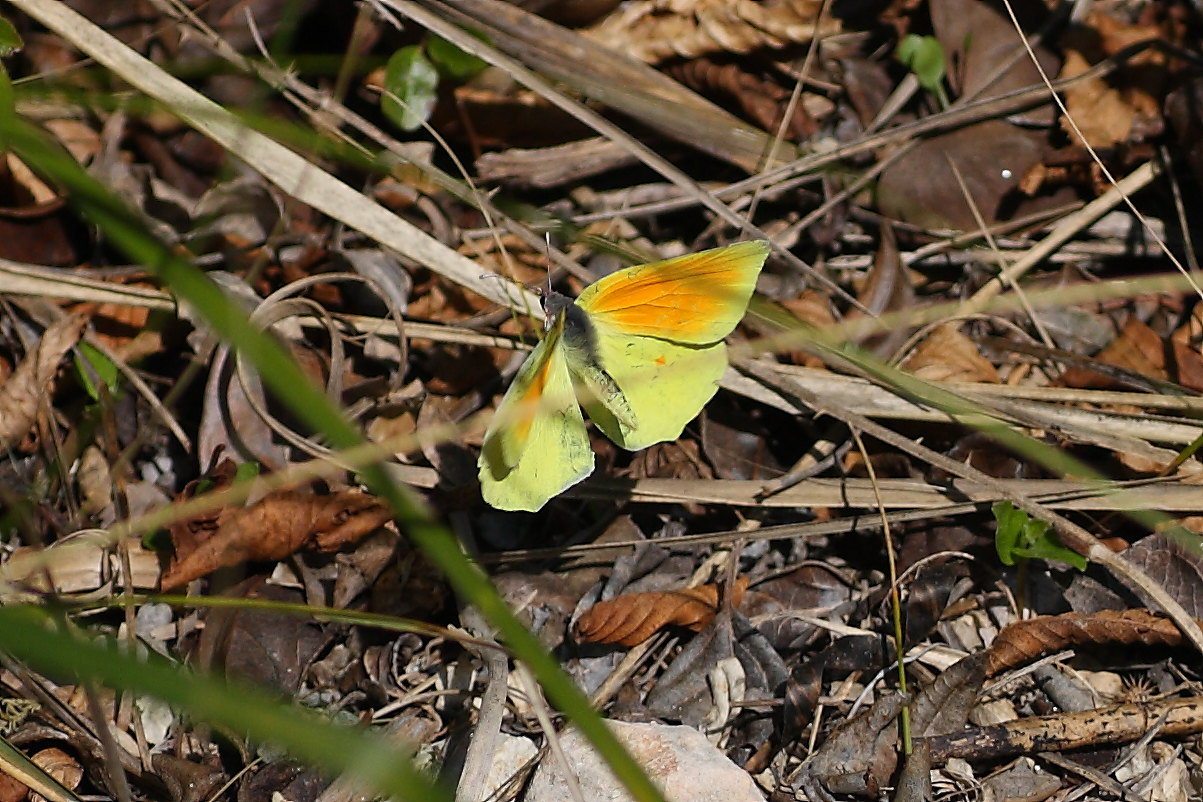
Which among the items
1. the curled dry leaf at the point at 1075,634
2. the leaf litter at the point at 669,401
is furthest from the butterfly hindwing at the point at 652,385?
the curled dry leaf at the point at 1075,634

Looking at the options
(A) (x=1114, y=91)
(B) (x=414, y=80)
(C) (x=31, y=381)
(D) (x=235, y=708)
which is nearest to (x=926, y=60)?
(A) (x=1114, y=91)

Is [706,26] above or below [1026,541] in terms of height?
above

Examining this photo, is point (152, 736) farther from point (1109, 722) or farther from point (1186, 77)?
point (1186, 77)

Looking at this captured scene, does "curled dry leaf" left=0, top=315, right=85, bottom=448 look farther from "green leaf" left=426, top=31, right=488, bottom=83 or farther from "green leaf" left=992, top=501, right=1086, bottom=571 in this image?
"green leaf" left=992, top=501, right=1086, bottom=571

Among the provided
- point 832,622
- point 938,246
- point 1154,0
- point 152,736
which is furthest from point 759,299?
point 152,736

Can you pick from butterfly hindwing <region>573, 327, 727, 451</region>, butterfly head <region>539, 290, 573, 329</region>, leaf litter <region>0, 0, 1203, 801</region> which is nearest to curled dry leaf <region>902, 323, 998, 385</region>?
leaf litter <region>0, 0, 1203, 801</region>

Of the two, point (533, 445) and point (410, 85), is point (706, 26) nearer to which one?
point (410, 85)
